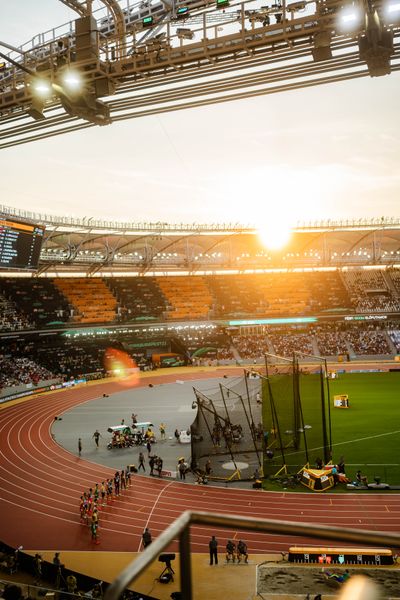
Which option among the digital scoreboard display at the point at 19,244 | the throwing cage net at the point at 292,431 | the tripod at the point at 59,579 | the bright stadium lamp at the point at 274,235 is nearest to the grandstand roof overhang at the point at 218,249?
the bright stadium lamp at the point at 274,235

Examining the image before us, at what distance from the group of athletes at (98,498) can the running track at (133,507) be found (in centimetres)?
34

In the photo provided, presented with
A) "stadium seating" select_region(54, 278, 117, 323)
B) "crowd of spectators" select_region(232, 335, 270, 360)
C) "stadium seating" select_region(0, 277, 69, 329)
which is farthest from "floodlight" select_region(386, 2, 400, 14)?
"crowd of spectators" select_region(232, 335, 270, 360)

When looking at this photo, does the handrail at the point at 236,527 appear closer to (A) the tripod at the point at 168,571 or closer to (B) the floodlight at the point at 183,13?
(B) the floodlight at the point at 183,13

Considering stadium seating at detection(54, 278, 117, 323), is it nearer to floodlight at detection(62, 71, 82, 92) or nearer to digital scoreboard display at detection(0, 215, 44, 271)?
digital scoreboard display at detection(0, 215, 44, 271)

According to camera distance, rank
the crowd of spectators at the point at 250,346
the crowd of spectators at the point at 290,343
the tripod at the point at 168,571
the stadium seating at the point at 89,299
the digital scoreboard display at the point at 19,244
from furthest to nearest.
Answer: the crowd of spectators at the point at 250,346
the crowd of spectators at the point at 290,343
the stadium seating at the point at 89,299
the digital scoreboard display at the point at 19,244
the tripod at the point at 168,571

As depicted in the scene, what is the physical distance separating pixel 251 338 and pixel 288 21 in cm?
6699

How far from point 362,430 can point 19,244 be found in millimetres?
25238


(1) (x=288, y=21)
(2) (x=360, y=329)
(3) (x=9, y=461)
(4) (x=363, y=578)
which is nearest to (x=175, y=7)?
(1) (x=288, y=21)

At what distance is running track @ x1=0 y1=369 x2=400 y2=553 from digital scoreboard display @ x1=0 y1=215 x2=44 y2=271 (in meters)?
13.0

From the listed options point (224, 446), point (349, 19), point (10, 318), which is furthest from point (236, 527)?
point (10, 318)

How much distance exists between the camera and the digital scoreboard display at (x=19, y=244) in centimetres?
3294

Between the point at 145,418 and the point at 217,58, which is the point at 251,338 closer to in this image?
the point at 145,418

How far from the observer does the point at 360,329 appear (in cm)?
7388

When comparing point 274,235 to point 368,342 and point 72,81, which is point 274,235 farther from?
point 72,81
